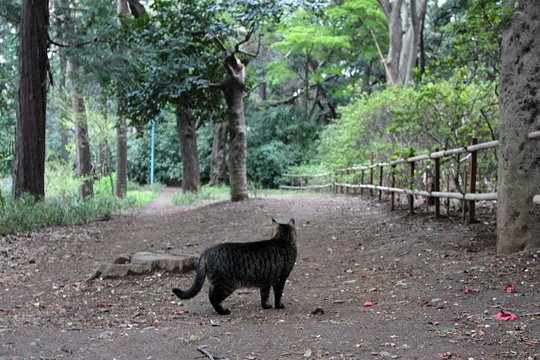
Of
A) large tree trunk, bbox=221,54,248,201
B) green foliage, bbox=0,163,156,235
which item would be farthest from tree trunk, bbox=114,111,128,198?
large tree trunk, bbox=221,54,248,201

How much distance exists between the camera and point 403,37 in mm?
23078

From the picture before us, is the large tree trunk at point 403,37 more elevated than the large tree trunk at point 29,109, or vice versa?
the large tree trunk at point 403,37

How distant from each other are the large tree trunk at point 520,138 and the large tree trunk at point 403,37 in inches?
570

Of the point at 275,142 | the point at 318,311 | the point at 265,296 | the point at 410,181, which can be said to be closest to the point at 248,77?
the point at 410,181

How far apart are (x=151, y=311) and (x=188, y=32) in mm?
11530

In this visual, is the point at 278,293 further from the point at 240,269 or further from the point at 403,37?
the point at 403,37

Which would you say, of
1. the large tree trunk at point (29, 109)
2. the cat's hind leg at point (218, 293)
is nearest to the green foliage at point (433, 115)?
the cat's hind leg at point (218, 293)

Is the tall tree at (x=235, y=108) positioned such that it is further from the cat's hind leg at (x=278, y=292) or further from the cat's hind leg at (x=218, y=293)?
the cat's hind leg at (x=218, y=293)

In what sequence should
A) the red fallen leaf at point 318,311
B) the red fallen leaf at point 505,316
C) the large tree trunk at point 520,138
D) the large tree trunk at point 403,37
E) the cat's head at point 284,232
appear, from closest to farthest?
the red fallen leaf at point 505,316
the red fallen leaf at point 318,311
the cat's head at point 284,232
the large tree trunk at point 520,138
the large tree trunk at point 403,37

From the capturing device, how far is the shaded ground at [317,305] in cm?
384

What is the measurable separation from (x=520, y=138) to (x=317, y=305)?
2.94m

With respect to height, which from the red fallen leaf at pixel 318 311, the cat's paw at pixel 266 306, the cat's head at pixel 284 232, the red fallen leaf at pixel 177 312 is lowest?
the red fallen leaf at pixel 177 312

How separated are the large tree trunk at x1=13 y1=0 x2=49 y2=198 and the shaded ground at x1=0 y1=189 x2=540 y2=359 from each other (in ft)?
12.9

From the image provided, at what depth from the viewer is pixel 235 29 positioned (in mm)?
15555
